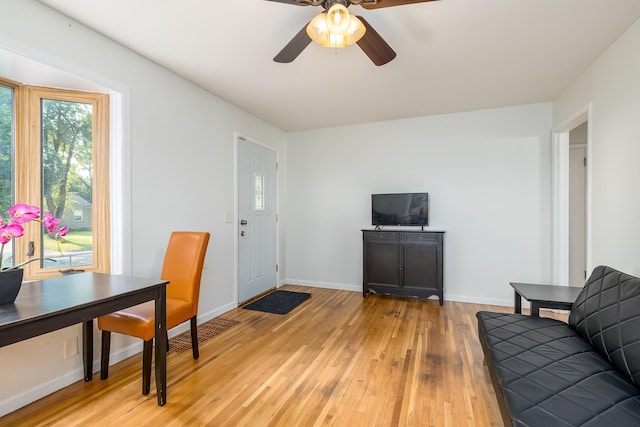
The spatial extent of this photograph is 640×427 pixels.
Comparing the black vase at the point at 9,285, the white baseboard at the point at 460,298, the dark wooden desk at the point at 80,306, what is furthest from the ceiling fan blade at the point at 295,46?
the white baseboard at the point at 460,298

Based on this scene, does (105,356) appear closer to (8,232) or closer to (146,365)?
(146,365)

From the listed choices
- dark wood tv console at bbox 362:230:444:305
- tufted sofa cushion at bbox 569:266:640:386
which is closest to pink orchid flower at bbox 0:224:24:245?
tufted sofa cushion at bbox 569:266:640:386

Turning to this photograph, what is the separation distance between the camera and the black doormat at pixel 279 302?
354 cm

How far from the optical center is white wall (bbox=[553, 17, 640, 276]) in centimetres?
201

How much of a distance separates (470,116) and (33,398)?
4880 millimetres

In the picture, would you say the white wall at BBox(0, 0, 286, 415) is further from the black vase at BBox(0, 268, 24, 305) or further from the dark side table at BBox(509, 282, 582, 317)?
the dark side table at BBox(509, 282, 582, 317)

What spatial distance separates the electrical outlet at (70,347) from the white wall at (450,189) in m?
3.04

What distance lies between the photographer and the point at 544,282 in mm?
3531

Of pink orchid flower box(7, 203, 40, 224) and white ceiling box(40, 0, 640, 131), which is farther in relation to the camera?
white ceiling box(40, 0, 640, 131)

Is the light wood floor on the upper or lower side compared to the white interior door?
lower

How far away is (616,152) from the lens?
2211mm

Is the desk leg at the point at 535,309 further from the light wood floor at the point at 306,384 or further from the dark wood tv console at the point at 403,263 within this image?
the dark wood tv console at the point at 403,263

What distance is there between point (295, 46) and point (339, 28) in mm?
384

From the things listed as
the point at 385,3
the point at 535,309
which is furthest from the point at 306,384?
the point at 385,3
